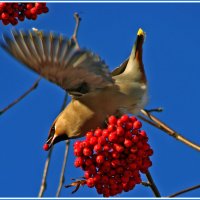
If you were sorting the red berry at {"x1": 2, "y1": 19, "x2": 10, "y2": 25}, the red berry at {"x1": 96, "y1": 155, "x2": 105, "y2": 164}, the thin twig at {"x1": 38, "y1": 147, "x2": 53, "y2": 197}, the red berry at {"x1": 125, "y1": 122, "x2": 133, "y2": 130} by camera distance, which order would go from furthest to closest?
the red berry at {"x1": 2, "y1": 19, "x2": 10, "y2": 25} < the red berry at {"x1": 125, "y1": 122, "x2": 133, "y2": 130} < the red berry at {"x1": 96, "y1": 155, "x2": 105, "y2": 164} < the thin twig at {"x1": 38, "y1": 147, "x2": 53, "y2": 197}

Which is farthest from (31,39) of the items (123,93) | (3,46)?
(123,93)

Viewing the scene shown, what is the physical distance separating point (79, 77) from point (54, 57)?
0.31 m

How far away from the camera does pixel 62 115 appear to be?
432 cm

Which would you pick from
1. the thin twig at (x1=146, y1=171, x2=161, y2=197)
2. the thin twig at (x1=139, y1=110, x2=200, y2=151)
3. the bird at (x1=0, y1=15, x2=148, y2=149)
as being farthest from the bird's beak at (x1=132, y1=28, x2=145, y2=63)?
the thin twig at (x1=146, y1=171, x2=161, y2=197)

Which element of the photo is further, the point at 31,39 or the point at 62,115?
the point at 62,115

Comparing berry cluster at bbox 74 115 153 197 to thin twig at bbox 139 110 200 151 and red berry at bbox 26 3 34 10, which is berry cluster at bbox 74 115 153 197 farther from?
red berry at bbox 26 3 34 10

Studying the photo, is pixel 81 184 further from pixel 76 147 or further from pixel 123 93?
pixel 123 93

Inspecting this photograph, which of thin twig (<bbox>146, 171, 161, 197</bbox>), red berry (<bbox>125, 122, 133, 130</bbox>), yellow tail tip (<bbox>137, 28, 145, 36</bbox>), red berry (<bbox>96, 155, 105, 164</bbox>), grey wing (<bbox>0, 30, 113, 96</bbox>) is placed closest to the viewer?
thin twig (<bbox>146, 171, 161, 197</bbox>)

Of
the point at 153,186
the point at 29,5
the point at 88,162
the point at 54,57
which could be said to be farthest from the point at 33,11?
the point at 153,186

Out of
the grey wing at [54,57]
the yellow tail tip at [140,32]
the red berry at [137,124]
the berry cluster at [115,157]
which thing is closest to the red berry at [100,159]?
the berry cluster at [115,157]

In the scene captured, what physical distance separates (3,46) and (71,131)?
96 centimetres

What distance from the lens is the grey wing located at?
3.82 m

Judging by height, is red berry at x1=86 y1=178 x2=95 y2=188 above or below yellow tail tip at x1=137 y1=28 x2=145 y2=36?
below

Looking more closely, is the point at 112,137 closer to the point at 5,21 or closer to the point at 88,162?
the point at 88,162
